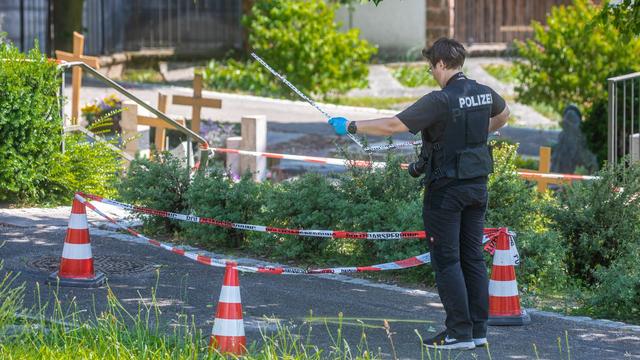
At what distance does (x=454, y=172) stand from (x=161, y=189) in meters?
4.23

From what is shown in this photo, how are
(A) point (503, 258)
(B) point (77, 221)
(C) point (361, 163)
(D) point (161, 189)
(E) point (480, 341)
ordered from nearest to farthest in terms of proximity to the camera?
(E) point (480, 341) < (A) point (503, 258) < (B) point (77, 221) < (C) point (361, 163) < (D) point (161, 189)

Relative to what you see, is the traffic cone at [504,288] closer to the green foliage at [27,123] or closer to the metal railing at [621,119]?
the metal railing at [621,119]

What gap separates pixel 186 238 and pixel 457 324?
3923 mm

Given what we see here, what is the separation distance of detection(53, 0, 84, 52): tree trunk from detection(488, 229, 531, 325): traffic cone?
18495 millimetres

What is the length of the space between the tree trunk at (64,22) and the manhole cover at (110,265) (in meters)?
16.1

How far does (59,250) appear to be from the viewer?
32.3 ft

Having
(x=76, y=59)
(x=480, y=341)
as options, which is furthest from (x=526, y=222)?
(x=76, y=59)

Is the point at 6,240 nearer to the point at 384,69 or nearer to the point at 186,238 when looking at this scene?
the point at 186,238

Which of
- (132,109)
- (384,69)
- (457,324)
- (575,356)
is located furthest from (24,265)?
(384,69)

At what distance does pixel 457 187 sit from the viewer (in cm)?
714

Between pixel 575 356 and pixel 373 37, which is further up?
pixel 373 37

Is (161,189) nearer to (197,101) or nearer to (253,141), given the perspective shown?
(197,101)

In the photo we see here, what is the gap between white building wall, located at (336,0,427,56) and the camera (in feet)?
99.9

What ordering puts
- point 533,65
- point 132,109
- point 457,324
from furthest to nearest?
point 533,65
point 132,109
point 457,324
